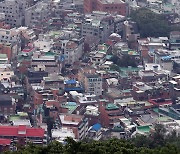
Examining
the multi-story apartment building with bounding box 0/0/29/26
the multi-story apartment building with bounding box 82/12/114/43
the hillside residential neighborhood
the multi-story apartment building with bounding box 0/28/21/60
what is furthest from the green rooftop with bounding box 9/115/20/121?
the multi-story apartment building with bounding box 0/0/29/26

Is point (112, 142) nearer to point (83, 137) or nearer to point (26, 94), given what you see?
point (83, 137)

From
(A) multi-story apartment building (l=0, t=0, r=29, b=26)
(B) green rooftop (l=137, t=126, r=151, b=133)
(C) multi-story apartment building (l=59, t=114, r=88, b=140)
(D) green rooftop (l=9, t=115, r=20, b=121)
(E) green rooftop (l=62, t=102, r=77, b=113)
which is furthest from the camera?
(A) multi-story apartment building (l=0, t=0, r=29, b=26)

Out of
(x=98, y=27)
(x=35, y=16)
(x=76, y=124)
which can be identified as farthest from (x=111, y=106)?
(x=35, y=16)

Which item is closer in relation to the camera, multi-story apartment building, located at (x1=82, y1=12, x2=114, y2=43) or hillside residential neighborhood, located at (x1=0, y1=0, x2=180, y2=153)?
hillside residential neighborhood, located at (x1=0, y1=0, x2=180, y2=153)

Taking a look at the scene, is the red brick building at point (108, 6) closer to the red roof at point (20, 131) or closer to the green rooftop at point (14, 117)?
the green rooftop at point (14, 117)

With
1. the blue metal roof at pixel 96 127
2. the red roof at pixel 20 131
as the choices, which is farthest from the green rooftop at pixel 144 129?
the red roof at pixel 20 131

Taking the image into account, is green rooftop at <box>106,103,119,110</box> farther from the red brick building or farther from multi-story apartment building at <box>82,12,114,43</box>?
the red brick building
